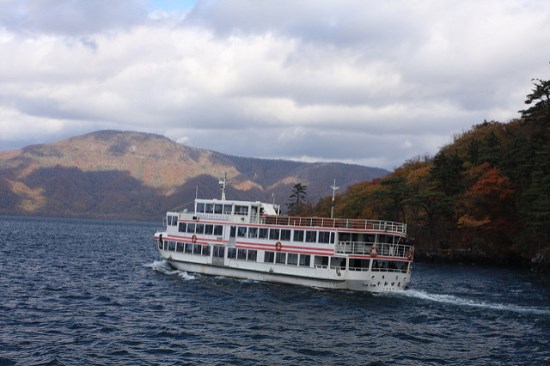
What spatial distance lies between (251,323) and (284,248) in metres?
18.5

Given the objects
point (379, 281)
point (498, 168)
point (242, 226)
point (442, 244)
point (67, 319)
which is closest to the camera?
point (67, 319)

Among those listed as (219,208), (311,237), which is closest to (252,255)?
(311,237)

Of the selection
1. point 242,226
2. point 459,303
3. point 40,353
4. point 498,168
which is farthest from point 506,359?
point 498,168

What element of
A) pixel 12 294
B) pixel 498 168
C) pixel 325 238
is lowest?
pixel 12 294

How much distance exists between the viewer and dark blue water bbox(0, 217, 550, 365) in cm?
3356

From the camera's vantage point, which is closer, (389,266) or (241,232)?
(389,266)

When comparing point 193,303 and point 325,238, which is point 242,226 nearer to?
point 325,238

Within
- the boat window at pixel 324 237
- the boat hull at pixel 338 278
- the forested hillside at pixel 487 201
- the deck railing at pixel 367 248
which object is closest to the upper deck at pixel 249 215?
the boat window at pixel 324 237

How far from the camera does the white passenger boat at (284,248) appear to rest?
185 ft

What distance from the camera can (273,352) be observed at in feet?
113

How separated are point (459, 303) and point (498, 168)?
5547cm

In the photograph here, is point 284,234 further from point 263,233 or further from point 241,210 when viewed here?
point 241,210

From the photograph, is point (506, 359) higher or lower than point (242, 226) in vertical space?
lower

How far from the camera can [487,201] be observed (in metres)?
97.8
